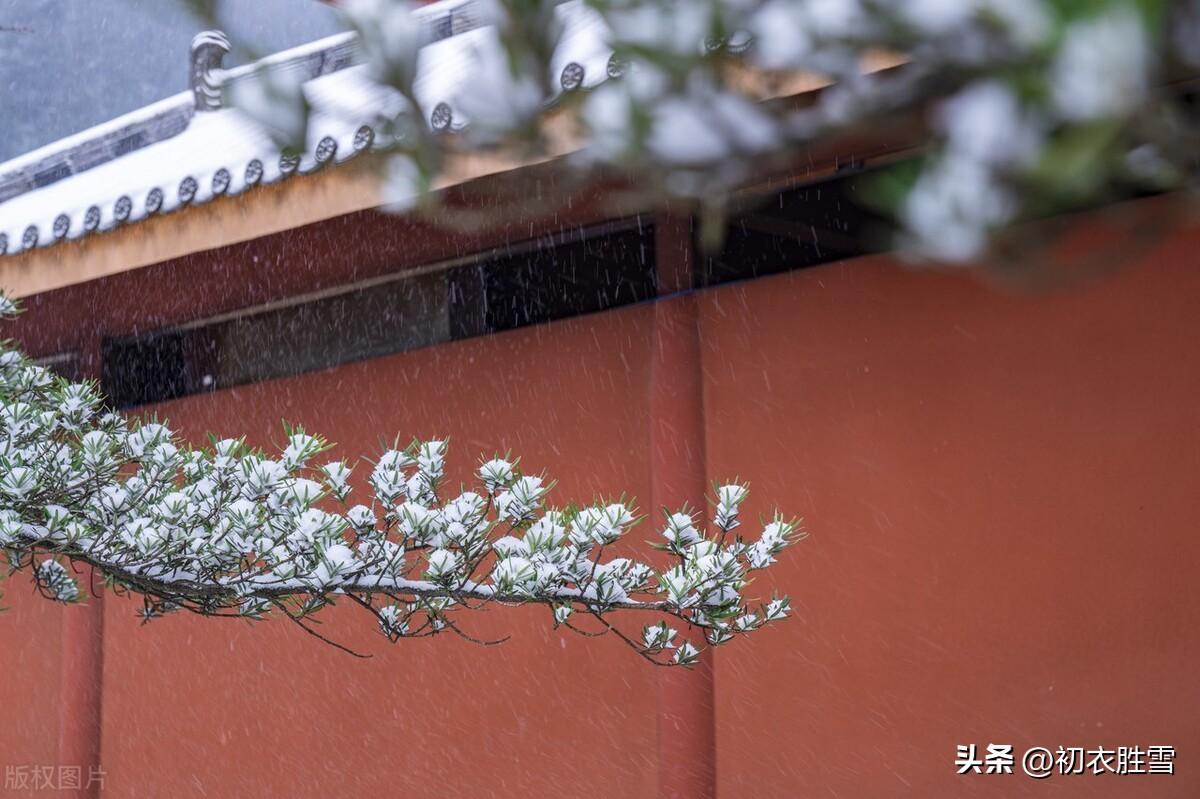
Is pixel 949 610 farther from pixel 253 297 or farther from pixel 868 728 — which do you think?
pixel 253 297

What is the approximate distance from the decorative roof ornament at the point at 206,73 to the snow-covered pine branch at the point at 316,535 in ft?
10.3

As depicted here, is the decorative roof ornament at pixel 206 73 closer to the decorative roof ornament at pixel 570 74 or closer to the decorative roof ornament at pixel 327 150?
the decorative roof ornament at pixel 327 150

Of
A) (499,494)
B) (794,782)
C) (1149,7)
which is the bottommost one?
(794,782)

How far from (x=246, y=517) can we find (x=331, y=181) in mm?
1116

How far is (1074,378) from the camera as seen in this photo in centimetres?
307

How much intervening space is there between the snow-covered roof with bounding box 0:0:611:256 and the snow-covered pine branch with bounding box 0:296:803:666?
2.04 ft

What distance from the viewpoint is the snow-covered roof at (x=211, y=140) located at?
2.13 metres

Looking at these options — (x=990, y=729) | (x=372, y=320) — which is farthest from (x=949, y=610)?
(x=372, y=320)

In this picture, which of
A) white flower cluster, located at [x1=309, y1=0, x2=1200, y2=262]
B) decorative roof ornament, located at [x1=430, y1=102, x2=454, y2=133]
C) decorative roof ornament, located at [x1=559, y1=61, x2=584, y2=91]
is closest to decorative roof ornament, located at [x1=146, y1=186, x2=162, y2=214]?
decorative roof ornament, located at [x1=430, y1=102, x2=454, y2=133]

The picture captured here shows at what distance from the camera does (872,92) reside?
2.56 feet

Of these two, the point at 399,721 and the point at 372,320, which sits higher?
the point at 372,320

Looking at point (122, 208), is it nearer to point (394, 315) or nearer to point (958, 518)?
point (394, 315)

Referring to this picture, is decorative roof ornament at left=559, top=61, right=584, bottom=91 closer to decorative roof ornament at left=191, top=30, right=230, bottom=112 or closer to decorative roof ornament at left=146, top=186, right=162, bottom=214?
decorative roof ornament at left=146, top=186, right=162, bottom=214

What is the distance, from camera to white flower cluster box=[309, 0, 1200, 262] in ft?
1.91
